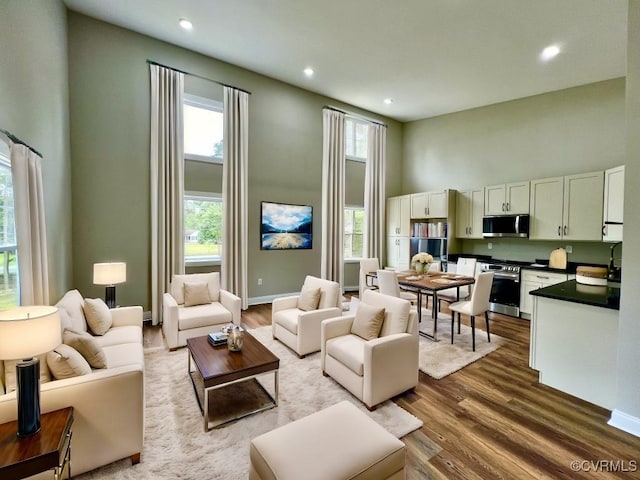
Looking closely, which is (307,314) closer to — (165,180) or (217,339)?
(217,339)

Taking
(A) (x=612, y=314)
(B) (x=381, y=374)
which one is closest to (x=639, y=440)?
(A) (x=612, y=314)

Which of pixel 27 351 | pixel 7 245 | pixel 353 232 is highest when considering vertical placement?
pixel 353 232

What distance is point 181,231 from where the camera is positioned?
4652 millimetres

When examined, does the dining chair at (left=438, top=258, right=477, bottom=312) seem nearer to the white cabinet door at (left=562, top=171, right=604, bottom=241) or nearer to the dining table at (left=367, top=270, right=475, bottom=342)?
the dining table at (left=367, top=270, right=475, bottom=342)

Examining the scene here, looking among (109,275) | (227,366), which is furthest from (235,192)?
(227,366)

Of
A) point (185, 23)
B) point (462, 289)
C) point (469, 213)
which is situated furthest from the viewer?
point (469, 213)

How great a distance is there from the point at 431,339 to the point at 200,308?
3129mm

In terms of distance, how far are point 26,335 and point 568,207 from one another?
655 centimetres

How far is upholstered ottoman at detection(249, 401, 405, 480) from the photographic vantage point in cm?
126

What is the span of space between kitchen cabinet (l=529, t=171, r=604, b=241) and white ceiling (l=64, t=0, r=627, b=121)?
1.79 meters

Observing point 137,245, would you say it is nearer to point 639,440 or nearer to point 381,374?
point 381,374

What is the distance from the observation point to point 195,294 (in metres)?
3.84

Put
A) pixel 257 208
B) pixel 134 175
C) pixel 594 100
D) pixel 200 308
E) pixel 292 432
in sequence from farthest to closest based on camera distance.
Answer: pixel 257 208 < pixel 594 100 < pixel 134 175 < pixel 200 308 < pixel 292 432

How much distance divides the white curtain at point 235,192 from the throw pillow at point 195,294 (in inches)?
45.0
